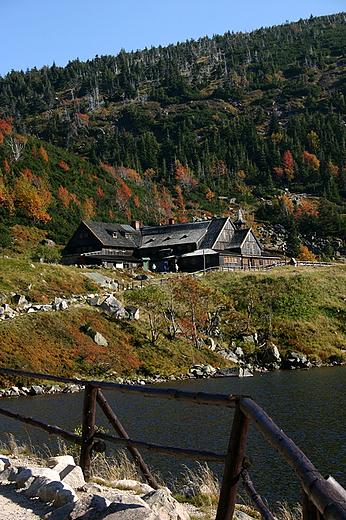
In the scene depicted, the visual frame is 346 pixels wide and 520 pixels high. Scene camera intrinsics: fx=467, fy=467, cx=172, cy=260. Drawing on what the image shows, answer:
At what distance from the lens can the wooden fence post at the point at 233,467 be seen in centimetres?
446

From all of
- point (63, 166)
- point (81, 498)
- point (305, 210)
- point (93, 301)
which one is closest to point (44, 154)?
point (63, 166)

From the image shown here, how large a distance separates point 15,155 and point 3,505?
139 metres

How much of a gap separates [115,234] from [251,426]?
234ft

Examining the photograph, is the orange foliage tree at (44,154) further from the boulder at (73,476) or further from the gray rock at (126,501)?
the gray rock at (126,501)

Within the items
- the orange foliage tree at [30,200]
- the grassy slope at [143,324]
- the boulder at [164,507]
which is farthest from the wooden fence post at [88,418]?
the orange foliage tree at [30,200]

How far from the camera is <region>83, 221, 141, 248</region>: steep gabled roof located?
289ft

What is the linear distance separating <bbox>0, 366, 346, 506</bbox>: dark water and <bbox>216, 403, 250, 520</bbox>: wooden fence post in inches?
347

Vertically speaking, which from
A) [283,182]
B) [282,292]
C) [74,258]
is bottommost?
[282,292]

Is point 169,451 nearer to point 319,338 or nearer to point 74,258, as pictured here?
point 319,338

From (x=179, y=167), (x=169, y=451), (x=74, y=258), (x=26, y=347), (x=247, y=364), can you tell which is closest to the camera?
(x=169, y=451)

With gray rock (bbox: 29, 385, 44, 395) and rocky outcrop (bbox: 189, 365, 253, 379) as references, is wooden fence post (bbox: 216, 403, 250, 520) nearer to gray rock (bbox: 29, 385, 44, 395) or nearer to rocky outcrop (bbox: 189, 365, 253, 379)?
gray rock (bbox: 29, 385, 44, 395)

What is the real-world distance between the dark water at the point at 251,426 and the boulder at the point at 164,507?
718cm

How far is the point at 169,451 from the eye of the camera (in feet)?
20.3

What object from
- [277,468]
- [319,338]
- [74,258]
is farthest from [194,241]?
[277,468]
